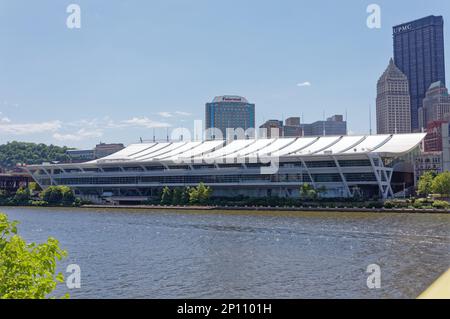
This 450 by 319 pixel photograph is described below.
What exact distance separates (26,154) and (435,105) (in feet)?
508

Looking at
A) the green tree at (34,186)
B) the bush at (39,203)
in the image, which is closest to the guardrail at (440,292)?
the bush at (39,203)

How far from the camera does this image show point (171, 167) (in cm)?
8625

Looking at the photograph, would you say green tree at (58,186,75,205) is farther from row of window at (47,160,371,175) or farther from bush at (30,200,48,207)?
row of window at (47,160,371,175)

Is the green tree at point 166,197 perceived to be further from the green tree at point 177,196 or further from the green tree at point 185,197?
the green tree at point 185,197

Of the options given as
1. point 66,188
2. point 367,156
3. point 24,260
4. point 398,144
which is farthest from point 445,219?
point 66,188

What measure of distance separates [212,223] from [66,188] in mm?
45395

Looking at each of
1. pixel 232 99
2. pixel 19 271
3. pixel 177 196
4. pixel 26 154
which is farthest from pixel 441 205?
pixel 26 154

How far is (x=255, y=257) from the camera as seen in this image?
29.3 metres

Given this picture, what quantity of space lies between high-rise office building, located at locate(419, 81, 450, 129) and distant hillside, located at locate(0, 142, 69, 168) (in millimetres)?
139068

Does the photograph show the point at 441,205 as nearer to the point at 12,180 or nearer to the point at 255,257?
the point at 255,257

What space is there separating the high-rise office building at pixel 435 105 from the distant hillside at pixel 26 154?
13907cm

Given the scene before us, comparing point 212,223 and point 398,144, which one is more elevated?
point 398,144
